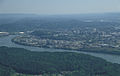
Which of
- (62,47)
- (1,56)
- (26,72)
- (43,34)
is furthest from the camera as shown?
(43,34)

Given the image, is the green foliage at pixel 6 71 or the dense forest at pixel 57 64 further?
the dense forest at pixel 57 64

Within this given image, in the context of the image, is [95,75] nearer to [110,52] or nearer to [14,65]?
[14,65]

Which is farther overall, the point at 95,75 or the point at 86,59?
the point at 86,59

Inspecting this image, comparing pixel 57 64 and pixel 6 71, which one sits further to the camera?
pixel 57 64

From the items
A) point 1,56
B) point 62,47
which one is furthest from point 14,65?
point 62,47

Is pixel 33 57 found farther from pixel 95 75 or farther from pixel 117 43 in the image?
pixel 117 43

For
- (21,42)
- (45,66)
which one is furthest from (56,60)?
(21,42)

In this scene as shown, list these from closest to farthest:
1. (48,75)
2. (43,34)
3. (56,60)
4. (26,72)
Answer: (48,75), (26,72), (56,60), (43,34)
